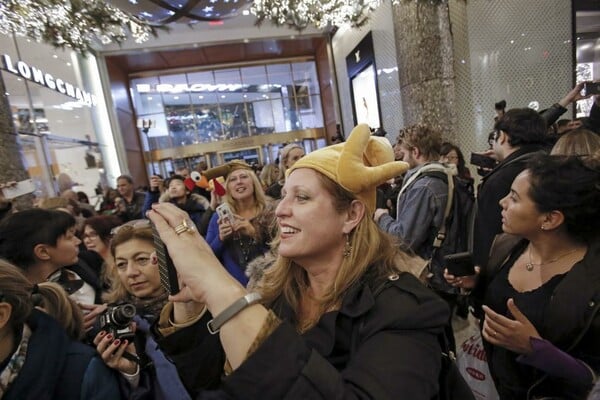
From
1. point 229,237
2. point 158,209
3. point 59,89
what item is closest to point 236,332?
Answer: point 158,209

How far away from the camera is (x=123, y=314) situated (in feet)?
3.51

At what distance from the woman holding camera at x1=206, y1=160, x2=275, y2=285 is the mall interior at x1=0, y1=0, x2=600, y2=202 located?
1.13m

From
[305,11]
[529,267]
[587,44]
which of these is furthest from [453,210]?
[587,44]

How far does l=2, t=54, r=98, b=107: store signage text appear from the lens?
238 inches

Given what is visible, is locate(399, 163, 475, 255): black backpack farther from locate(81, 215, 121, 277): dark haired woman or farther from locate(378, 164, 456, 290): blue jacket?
locate(81, 215, 121, 277): dark haired woman

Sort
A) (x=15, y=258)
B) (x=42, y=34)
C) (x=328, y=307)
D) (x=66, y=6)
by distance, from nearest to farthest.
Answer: (x=328, y=307) < (x=15, y=258) < (x=66, y=6) < (x=42, y=34)

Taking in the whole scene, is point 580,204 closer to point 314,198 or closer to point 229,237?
point 314,198

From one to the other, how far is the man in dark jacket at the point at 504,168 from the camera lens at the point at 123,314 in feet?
6.04

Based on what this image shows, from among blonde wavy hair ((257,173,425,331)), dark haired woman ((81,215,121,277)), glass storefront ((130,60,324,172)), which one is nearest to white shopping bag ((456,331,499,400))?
blonde wavy hair ((257,173,425,331))

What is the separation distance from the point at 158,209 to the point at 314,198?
441 millimetres

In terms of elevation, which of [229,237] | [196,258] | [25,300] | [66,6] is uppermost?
[66,6]

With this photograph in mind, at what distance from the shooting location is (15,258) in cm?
165

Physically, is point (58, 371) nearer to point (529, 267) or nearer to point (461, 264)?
point (461, 264)

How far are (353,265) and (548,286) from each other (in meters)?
0.84
